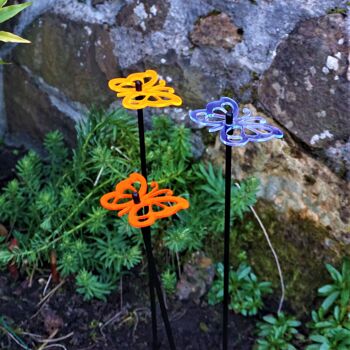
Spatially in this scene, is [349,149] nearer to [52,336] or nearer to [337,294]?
[337,294]

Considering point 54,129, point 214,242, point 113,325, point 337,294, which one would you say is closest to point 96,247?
point 113,325

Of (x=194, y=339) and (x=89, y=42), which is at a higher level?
(x=89, y=42)

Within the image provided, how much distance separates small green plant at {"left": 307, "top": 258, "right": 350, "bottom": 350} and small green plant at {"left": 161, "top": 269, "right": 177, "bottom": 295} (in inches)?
14.8

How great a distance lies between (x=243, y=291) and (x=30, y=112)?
978 millimetres

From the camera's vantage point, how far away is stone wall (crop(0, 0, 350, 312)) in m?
1.37

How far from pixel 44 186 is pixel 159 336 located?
61cm

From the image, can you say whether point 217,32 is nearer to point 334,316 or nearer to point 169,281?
point 169,281

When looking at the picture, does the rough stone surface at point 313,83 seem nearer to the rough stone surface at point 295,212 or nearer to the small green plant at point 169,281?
the rough stone surface at point 295,212

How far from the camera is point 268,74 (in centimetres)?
145

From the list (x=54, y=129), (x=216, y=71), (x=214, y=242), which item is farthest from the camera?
(x=54, y=129)

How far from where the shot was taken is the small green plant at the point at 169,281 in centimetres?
157

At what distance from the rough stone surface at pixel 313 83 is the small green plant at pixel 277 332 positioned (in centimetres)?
47

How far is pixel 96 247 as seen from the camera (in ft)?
5.48

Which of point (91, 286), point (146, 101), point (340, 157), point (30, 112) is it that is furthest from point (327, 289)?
point (30, 112)
